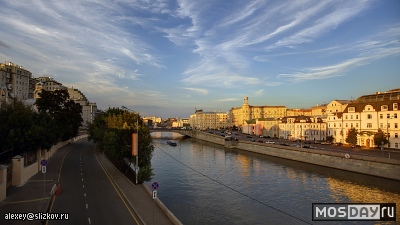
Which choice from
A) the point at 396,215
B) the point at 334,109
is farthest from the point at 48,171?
the point at 334,109

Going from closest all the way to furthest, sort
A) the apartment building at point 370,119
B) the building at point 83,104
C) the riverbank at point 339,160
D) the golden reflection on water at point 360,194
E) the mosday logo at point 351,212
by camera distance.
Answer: the mosday logo at point 351,212, the golden reflection on water at point 360,194, the riverbank at point 339,160, the apartment building at point 370,119, the building at point 83,104

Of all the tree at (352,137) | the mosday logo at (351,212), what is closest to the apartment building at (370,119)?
the tree at (352,137)

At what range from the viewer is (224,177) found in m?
50.5

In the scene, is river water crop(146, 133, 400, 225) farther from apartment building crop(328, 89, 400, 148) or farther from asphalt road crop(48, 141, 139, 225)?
apartment building crop(328, 89, 400, 148)

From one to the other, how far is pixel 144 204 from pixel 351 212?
73.4ft

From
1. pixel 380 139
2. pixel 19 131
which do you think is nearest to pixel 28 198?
pixel 19 131

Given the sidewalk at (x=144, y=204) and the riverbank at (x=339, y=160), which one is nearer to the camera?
the sidewalk at (x=144, y=204)

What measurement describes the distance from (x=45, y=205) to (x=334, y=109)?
105 metres

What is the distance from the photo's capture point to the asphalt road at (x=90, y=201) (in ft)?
72.6

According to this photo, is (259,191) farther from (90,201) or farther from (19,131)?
(19,131)

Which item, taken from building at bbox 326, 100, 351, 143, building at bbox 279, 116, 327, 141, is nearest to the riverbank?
building at bbox 326, 100, 351, 143

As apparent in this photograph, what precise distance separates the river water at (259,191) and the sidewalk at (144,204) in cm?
409

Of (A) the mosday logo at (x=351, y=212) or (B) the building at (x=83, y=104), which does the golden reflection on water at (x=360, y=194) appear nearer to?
(A) the mosday logo at (x=351, y=212)

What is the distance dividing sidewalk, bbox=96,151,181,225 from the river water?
409cm
